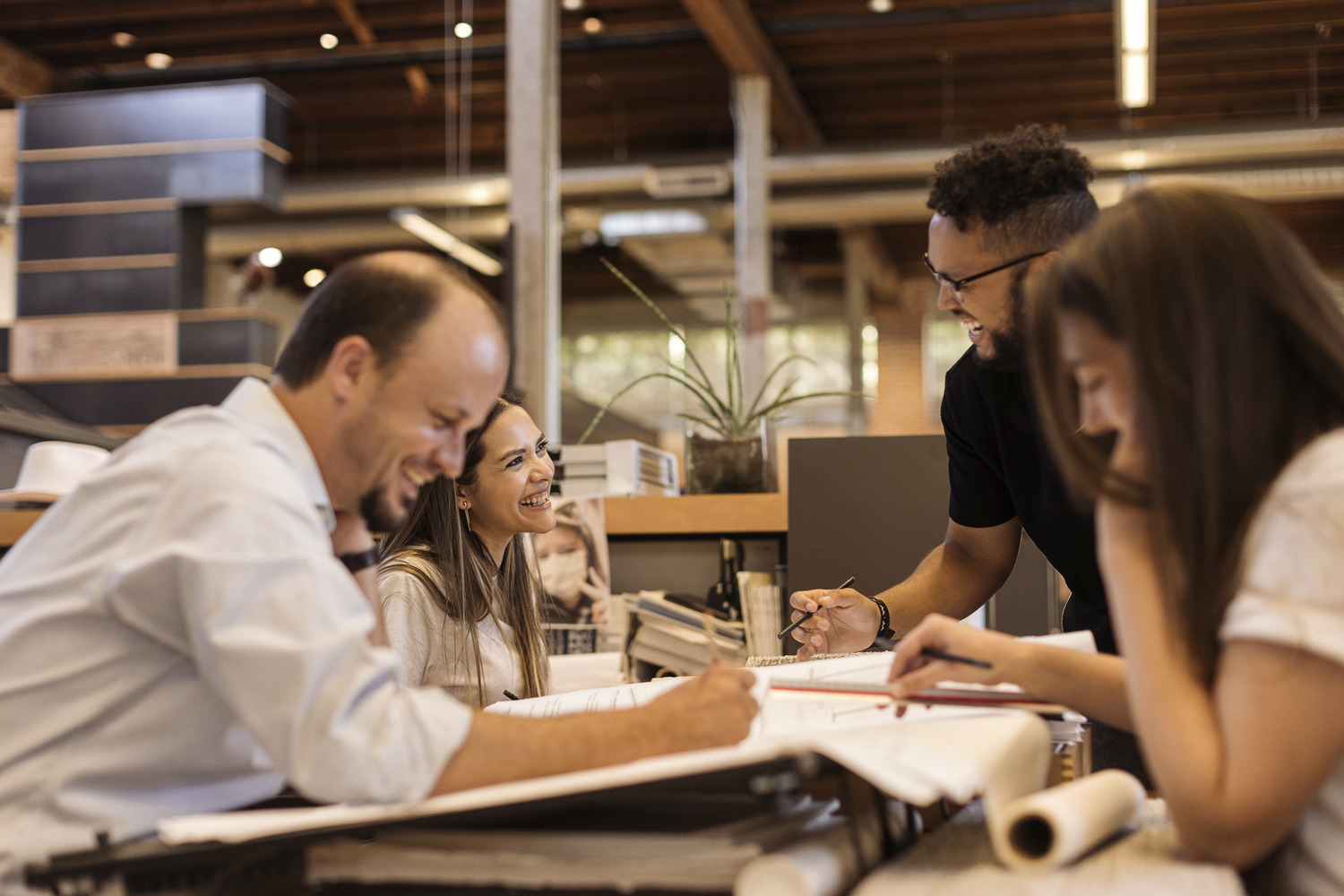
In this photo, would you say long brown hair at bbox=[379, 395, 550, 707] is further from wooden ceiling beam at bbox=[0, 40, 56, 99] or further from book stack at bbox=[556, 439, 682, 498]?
wooden ceiling beam at bbox=[0, 40, 56, 99]

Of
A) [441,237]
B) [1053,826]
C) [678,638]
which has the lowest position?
[678,638]

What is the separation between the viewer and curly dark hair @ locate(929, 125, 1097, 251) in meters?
1.79

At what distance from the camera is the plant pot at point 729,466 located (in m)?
2.78

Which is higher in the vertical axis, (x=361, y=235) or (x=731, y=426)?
(x=361, y=235)

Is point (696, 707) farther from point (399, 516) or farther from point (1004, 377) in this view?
point (1004, 377)

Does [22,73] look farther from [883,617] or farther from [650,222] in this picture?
[883,617]

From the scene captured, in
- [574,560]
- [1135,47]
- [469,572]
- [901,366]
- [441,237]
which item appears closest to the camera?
[469,572]

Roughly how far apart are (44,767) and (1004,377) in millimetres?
1468

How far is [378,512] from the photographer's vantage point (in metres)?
1.11

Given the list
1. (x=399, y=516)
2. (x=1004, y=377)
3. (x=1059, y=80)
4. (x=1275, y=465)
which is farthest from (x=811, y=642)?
(x=1059, y=80)

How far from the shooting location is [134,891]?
2.75 feet

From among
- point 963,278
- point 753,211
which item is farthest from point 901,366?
point 963,278

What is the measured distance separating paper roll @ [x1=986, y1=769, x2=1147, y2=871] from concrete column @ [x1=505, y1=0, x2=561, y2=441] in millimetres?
4099

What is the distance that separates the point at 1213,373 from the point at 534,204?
15.3ft
